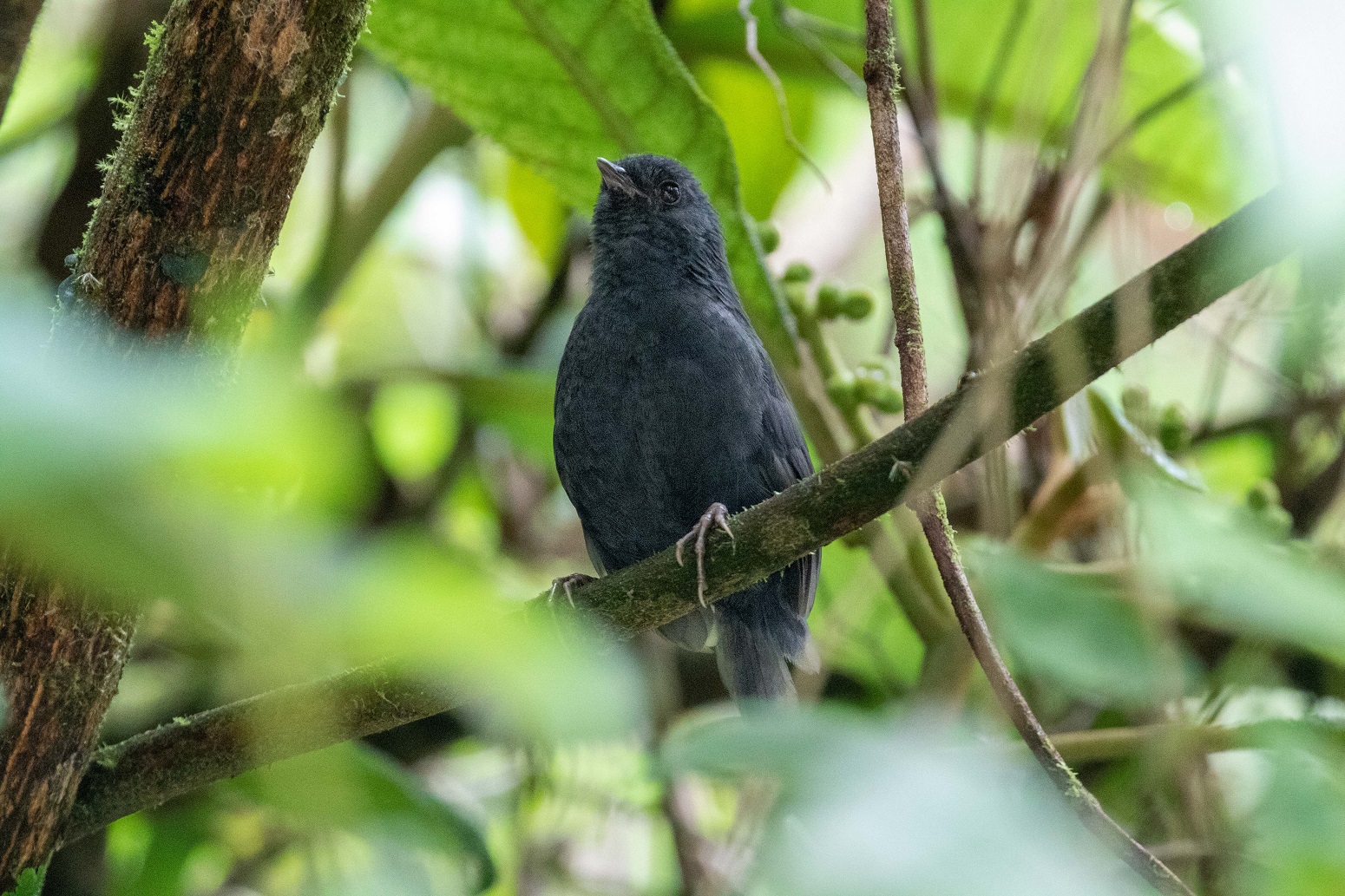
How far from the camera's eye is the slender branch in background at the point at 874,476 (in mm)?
1439

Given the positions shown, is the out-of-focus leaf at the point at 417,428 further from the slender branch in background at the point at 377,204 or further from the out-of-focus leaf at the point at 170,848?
the out-of-focus leaf at the point at 170,848

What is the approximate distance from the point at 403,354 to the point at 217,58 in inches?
104

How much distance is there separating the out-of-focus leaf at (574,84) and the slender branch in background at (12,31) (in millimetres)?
740

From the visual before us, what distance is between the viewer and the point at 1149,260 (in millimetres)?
3395

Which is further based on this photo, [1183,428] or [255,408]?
[1183,428]

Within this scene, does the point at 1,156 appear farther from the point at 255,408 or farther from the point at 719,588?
the point at 255,408

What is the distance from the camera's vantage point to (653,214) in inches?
130

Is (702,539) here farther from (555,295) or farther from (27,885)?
(555,295)

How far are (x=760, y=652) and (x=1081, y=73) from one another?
1.81 meters

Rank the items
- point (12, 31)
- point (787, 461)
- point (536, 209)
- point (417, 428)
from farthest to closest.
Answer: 1. point (417, 428)
2. point (536, 209)
3. point (787, 461)
4. point (12, 31)

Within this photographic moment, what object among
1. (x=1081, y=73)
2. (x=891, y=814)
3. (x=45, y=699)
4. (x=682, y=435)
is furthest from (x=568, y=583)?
(x=891, y=814)

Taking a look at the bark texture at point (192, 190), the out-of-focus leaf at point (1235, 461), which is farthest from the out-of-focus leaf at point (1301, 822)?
the out-of-focus leaf at point (1235, 461)

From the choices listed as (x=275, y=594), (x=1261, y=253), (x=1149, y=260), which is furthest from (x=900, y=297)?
(x=1149, y=260)

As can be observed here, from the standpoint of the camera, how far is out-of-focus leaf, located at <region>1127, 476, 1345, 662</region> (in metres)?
2.25
